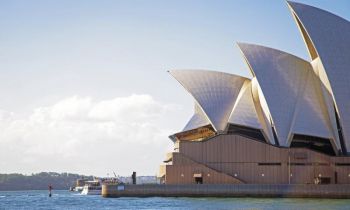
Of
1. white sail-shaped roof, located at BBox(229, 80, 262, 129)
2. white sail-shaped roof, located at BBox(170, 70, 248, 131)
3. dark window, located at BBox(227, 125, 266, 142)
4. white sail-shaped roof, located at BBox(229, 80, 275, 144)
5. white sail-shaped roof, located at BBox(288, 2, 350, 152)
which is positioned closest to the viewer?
white sail-shaped roof, located at BBox(288, 2, 350, 152)

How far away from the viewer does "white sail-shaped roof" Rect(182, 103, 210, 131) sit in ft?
237

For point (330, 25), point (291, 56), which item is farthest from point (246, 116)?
point (330, 25)

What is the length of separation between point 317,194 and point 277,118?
9118 millimetres

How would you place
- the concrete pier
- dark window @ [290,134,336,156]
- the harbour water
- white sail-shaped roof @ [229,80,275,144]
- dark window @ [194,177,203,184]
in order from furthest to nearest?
dark window @ [290,134,336,156]
white sail-shaped roof @ [229,80,275,144]
dark window @ [194,177,203,184]
the concrete pier
the harbour water

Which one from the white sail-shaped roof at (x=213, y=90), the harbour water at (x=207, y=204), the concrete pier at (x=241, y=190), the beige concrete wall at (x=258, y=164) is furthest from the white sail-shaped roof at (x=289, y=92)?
the harbour water at (x=207, y=204)

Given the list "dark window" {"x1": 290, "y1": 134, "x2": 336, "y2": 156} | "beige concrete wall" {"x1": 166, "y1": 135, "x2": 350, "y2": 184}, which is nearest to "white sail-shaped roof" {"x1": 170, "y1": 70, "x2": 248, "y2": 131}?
"beige concrete wall" {"x1": 166, "y1": 135, "x2": 350, "y2": 184}

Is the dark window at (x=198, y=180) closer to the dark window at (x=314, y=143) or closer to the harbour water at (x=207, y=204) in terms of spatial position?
the harbour water at (x=207, y=204)

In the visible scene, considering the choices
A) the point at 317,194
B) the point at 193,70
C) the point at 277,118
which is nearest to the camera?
the point at 317,194

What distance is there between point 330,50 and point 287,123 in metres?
8.77

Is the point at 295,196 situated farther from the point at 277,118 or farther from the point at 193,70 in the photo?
the point at 193,70

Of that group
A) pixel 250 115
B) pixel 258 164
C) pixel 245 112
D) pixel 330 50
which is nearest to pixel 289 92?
pixel 250 115

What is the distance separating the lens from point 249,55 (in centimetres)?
6862

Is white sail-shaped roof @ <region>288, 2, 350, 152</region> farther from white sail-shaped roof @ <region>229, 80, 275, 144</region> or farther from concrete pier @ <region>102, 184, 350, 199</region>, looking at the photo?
white sail-shaped roof @ <region>229, 80, 275, 144</region>

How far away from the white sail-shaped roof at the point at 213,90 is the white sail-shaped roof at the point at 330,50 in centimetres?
1036
